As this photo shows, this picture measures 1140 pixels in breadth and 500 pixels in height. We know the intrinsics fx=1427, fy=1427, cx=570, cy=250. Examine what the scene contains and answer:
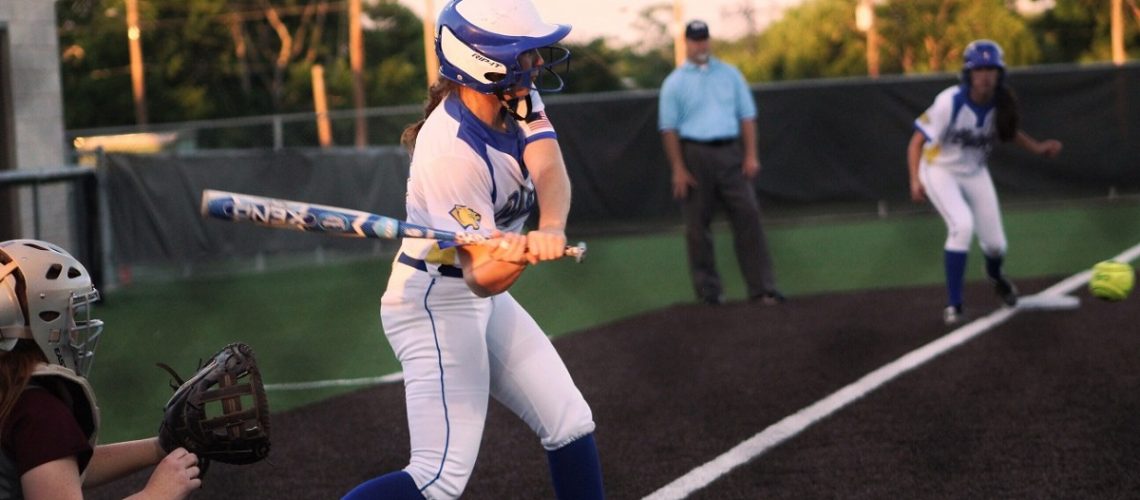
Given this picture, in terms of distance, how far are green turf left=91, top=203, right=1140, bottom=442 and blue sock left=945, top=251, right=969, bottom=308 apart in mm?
2660

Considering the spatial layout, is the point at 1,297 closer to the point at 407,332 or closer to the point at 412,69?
the point at 407,332

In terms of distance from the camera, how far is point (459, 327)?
13.1 feet

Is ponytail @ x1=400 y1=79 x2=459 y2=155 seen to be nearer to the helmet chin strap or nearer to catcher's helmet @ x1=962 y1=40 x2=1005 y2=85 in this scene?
the helmet chin strap

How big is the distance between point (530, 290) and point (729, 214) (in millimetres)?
2826

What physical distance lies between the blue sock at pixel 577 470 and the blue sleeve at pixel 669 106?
7.10 m

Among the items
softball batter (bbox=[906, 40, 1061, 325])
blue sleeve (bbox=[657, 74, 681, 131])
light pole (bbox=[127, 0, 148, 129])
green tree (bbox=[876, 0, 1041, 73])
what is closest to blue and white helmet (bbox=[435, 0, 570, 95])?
softball batter (bbox=[906, 40, 1061, 325])

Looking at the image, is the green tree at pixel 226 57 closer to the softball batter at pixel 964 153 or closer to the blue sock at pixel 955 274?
the softball batter at pixel 964 153

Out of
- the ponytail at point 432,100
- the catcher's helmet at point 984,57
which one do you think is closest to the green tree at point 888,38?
the catcher's helmet at point 984,57

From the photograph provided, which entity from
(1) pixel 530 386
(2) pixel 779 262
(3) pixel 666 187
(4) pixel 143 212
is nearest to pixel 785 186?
(3) pixel 666 187

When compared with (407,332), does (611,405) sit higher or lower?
lower

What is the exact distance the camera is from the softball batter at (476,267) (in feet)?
12.4

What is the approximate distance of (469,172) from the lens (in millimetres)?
3785

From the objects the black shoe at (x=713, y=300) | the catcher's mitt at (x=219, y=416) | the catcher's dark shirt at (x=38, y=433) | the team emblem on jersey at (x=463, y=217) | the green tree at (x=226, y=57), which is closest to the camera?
the catcher's dark shirt at (x=38, y=433)

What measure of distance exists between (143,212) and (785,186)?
9460mm
